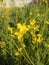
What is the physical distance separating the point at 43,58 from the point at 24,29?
2.37 feet

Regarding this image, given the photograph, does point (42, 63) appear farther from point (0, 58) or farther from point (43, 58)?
point (0, 58)

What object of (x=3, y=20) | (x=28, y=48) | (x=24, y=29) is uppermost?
(x=24, y=29)

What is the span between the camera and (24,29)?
2.05 m

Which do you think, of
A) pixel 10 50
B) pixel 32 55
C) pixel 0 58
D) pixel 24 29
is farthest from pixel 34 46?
pixel 24 29


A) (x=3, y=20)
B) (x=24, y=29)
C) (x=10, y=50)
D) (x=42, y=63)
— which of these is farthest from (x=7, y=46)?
(x=24, y=29)

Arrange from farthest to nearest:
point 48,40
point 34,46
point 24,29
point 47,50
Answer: point 48,40 < point 34,46 < point 47,50 < point 24,29

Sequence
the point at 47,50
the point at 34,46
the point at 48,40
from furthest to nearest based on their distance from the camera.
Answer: the point at 48,40 < the point at 34,46 < the point at 47,50

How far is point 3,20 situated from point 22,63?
60 cm

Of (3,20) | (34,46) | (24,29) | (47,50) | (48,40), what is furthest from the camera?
(3,20)

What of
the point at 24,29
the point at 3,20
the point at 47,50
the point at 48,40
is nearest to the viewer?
the point at 24,29

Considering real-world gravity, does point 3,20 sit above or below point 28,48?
above

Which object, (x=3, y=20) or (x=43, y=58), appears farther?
(x=3, y=20)

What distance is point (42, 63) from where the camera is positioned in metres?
2.70

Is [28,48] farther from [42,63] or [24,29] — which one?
[24,29]
